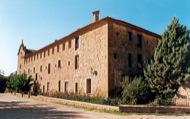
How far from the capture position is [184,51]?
16.8 meters

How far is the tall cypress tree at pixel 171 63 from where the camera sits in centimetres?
1691

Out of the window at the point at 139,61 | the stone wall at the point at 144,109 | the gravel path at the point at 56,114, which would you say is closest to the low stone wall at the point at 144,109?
the stone wall at the point at 144,109

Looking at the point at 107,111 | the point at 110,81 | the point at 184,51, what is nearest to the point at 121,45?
the point at 110,81

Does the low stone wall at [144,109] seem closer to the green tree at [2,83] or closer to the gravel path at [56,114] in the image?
the gravel path at [56,114]

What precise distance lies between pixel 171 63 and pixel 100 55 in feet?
22.2

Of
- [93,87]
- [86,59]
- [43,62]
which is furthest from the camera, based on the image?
[43,62]

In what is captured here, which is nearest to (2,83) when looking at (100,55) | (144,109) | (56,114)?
(100,55)

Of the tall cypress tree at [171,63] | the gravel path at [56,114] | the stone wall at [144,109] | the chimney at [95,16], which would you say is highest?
the chimney at [95,16]

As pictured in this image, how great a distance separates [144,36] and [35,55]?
78.1ft

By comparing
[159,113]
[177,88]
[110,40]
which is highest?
[110,40]

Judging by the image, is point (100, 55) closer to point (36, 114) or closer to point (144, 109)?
point (144, 109)

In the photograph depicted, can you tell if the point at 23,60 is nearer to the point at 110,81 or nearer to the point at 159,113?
the point at 110,81

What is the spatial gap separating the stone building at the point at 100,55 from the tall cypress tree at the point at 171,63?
3398 mm

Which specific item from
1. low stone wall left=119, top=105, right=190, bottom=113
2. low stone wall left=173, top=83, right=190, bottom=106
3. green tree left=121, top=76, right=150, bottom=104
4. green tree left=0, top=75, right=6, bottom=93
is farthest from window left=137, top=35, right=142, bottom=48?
green tree left=0, top=75, right=6, bottom=93
